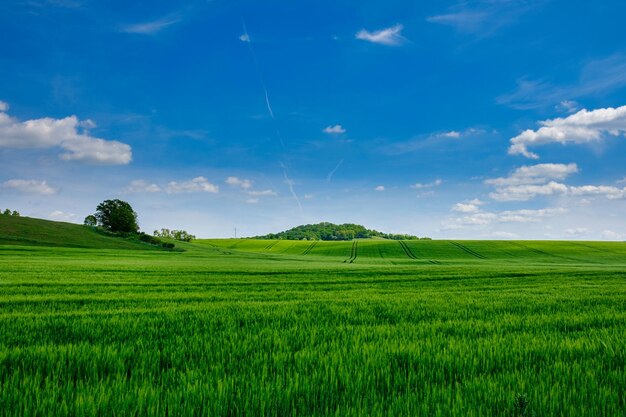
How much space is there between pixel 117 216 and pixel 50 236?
97.4 ft

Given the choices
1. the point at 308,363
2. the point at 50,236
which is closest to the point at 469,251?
the point at 50,236

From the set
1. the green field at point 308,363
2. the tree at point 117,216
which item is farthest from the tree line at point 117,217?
the green field at point 308,363

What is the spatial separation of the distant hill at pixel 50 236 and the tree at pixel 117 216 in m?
11.8

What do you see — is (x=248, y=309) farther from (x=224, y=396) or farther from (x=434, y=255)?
(x=434, y=255)

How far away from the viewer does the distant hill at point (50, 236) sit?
7212cm

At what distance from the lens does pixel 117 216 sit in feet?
352

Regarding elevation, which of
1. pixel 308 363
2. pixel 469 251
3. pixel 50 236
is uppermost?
pixel 50 236

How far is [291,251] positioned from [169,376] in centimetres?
10471

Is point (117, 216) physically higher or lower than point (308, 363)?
higher

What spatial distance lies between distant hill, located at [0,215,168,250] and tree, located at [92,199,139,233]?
1182 centimetres

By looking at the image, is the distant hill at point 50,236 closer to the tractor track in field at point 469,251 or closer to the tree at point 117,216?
the tree at point 117,216

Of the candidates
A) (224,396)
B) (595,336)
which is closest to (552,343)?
(595,336)

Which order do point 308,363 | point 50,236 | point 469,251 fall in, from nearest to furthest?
point 308,363
point 50,236
point 469,251

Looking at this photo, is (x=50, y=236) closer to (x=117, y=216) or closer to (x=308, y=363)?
(x=117, y=216)
